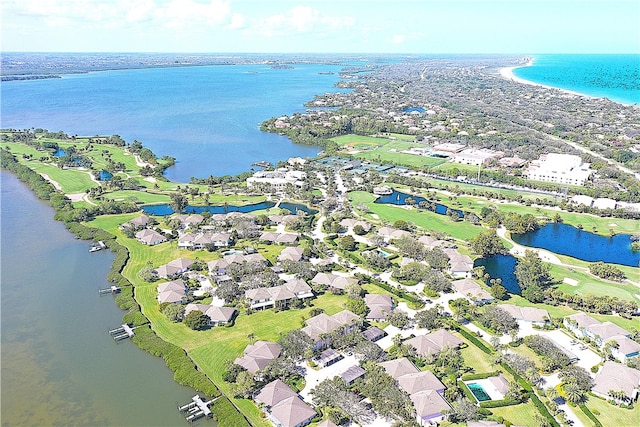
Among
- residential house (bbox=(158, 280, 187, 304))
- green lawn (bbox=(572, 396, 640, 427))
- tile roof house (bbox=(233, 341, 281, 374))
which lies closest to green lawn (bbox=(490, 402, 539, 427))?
green lawn (bbox=(572, 396, 640, 427))

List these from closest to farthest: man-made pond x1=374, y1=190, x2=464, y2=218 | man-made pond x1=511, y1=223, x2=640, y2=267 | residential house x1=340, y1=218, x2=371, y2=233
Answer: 1. man-made pond x1=511, y1=223, x2=640, y2=267
2. residential house x1=340, y1=218, x2=371, y2=233
3. man-made pond x1=374, y1=190, x2=464, y2=218

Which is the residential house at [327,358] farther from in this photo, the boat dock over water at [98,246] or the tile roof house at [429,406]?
the boat dock over water at [98,246]

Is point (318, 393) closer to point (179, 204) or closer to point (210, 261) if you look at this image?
point (210, 261)

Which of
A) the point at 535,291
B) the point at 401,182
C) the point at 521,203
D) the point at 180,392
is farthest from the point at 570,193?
the point at 180,392

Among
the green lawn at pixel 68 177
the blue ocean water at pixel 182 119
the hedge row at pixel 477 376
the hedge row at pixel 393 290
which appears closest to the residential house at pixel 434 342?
the hedge row at pixel 477 376

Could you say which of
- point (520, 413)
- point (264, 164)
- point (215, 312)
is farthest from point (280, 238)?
point (264, 164)

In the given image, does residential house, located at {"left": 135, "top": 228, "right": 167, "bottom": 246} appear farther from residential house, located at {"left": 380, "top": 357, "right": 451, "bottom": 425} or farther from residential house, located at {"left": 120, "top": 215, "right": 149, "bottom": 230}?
residential house, located at {"left": 380, "top": 357, "right": 451, "bottom": 425}
